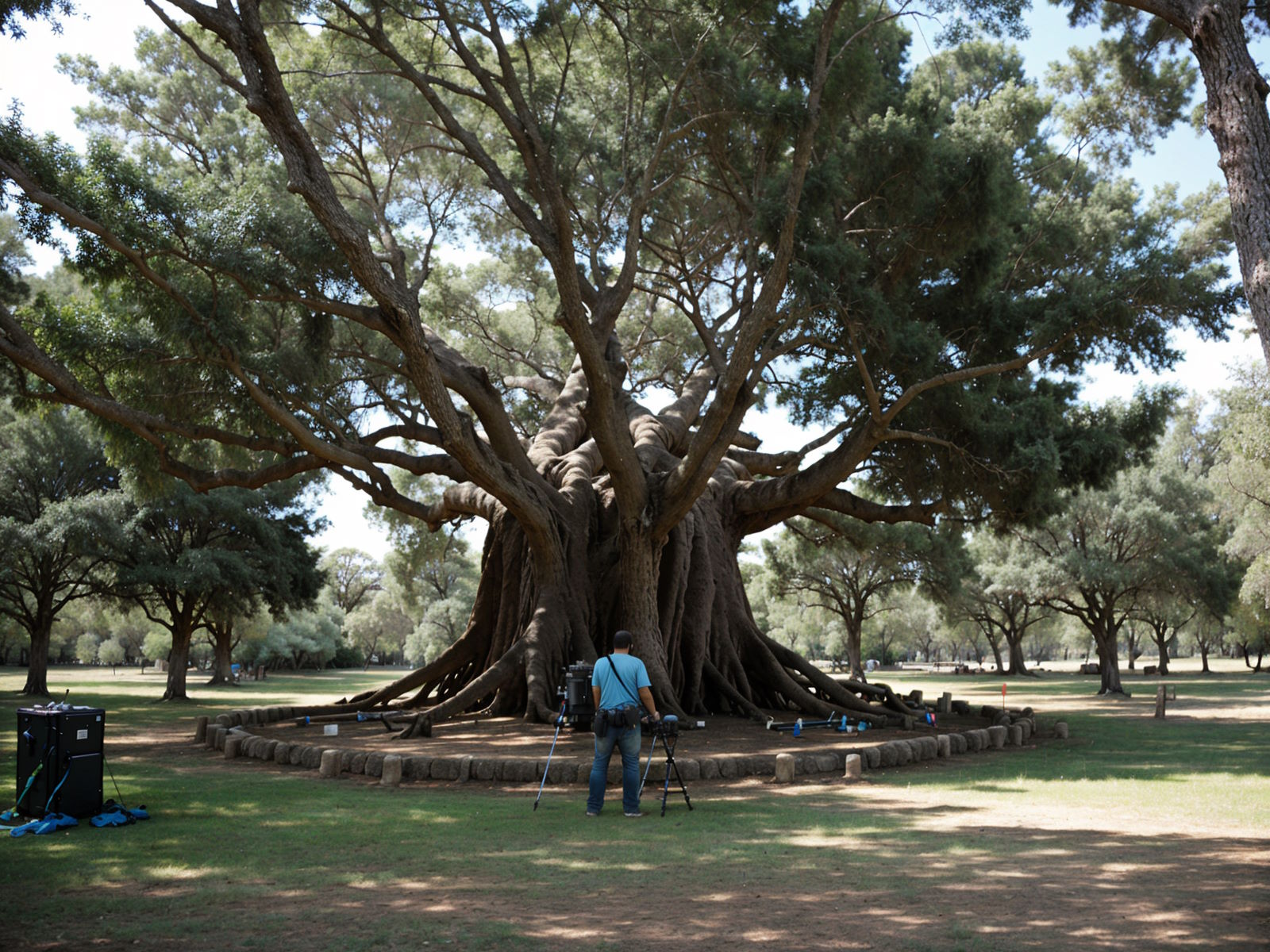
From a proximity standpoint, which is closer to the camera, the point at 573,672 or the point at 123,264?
the point at 573,672

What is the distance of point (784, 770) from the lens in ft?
29.2

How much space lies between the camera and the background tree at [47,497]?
2165 centimetres

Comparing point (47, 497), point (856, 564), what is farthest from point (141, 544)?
point (856, 564)

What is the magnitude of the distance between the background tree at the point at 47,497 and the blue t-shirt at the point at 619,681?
1806cm

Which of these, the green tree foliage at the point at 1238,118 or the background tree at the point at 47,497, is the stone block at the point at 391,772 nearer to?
the green tree foliage at the point at 1238,118

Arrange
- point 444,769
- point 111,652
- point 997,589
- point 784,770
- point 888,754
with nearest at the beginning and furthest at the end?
point 784,770 → point 444,769 → point 888,754 → point 997,589 → point 111,652

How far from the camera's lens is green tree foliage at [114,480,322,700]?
22.8 m

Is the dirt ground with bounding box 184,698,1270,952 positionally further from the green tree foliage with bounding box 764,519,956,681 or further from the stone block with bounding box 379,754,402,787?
the green tree foliage with bounding box 764,519,956,681

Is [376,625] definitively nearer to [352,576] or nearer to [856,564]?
[352,576]

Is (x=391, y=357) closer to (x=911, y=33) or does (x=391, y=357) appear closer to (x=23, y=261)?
(x=911, y=33)

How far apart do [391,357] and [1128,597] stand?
27.0m

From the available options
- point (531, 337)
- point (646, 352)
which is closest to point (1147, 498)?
point (646, 352)

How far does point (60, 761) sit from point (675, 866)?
4442 millimetres

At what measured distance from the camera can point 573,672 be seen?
9023 mm
